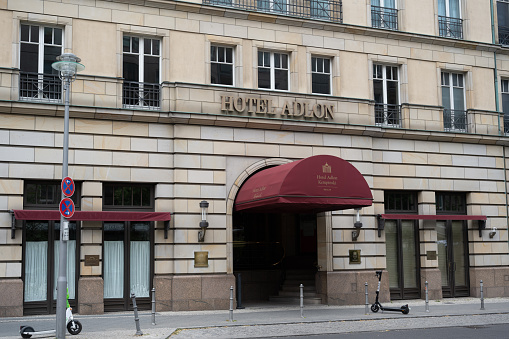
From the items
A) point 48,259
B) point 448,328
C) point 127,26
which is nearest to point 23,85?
point 127,26

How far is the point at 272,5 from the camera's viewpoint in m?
24.8

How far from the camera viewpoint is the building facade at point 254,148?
2059 centimetres

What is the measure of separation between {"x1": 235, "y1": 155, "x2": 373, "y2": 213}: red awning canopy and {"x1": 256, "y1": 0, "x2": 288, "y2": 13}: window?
6.99 metres

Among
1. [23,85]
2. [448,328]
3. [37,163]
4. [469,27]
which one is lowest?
[448,328]

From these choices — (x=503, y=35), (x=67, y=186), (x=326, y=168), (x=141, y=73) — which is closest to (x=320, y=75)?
(x=326, y=168)

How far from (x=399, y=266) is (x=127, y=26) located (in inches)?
561

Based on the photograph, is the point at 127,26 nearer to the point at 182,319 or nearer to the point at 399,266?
the point at 182,319

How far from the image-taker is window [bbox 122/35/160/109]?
73.2ft

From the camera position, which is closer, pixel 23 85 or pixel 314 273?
pixel 23 85

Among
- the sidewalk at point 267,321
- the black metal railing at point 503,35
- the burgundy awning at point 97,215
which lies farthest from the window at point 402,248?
the burgundy awning at point 97,215

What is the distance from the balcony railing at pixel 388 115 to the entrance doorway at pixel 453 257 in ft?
15.4

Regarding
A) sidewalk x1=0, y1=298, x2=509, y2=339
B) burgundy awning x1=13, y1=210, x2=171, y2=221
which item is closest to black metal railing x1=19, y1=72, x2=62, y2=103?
burgundy awning x1=13, y1=210, x2=171, y2=221

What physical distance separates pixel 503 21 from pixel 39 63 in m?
21.0

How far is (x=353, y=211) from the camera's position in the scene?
2458 centimetres
